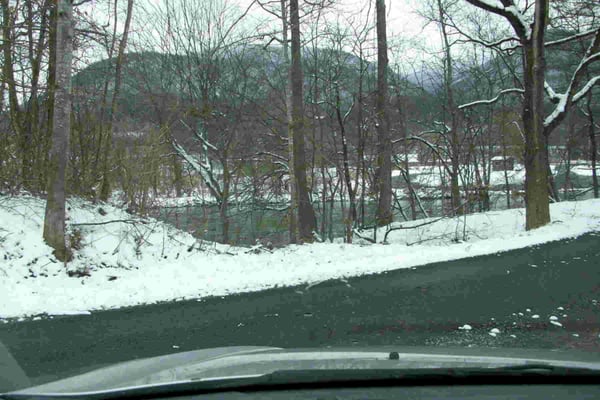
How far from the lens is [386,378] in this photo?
2.69m

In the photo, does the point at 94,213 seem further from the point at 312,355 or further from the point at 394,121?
the point at 394,121

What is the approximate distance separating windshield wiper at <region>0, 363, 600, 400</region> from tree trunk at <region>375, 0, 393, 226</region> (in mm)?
13017

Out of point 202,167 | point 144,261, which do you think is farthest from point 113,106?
point 202,167

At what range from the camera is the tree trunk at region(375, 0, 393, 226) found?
16.0 meters

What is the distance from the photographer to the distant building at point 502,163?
94.2ft

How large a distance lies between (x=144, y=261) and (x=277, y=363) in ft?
25.5

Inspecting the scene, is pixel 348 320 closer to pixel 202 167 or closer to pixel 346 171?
pixel 346 171

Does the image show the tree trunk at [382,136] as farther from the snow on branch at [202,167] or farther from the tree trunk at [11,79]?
the tree trunk at [11,79]

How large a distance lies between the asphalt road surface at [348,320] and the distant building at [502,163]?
21434 millimetres

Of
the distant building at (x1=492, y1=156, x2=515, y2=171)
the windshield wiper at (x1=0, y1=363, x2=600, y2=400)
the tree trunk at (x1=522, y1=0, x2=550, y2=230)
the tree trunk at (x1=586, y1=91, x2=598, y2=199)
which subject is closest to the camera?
the windshield wiper at (x1=0, y1=363, x2=600, y2=400)

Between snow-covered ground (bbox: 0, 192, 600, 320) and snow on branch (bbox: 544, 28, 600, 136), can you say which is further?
snow on branch (bbox: 544, 28, 600, 136)

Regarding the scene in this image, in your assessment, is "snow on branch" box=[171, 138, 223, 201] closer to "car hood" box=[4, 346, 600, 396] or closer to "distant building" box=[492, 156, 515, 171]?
"distant building" box=[492, 156, 515, 171]

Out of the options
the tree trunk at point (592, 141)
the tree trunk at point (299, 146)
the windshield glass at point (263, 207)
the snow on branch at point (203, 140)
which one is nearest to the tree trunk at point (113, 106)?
the windshield glass at point (263, 207)

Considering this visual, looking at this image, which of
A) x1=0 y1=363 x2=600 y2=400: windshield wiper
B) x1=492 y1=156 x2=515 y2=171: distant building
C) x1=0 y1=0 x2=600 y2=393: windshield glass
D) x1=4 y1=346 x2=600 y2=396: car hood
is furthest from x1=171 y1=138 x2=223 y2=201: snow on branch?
x1=0 y1=363 x2=600 y2=400: windshield wiper
